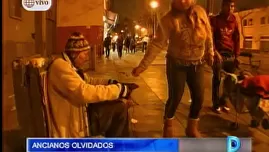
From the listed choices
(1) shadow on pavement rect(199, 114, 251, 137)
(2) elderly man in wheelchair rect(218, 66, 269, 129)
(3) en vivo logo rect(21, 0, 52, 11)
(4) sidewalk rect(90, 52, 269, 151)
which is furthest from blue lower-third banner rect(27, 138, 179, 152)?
(3) en vivo logo rect(21, 0, 52, 11)

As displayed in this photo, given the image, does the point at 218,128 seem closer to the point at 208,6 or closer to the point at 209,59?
the point at 209,59

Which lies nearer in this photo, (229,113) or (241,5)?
(241,5)

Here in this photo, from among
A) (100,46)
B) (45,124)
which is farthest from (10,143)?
(100,46)

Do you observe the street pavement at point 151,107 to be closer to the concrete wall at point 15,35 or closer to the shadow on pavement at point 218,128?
the shadow on pavement at point 218,128

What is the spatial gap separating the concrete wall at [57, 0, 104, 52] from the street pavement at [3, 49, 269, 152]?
141 millimetres

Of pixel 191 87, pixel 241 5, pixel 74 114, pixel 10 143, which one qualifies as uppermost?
pixel 241 5

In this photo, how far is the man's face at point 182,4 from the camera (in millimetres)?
2199

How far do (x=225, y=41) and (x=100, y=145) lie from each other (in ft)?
2.81

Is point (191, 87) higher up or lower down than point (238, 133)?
higher up

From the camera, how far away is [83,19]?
2213 mm

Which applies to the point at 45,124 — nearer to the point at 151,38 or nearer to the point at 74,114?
the point at 74,114

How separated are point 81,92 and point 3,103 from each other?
0.40 metres

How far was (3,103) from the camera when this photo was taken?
2.17 meters

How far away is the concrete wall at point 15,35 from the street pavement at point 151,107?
0.46ft
